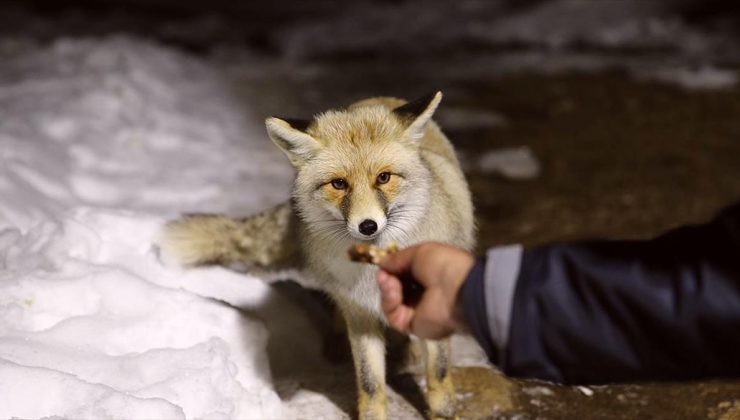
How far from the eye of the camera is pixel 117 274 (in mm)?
3443

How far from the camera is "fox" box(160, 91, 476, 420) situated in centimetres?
294

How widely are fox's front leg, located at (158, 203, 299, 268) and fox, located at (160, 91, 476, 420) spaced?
300 mm

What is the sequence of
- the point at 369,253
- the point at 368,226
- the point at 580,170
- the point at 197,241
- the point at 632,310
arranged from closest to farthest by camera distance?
the point at 632,310 → the point at 369,253 → the point at 368,226 → the point at 197,241 → the point at 580,170

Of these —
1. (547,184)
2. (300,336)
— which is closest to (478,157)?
(547,184)

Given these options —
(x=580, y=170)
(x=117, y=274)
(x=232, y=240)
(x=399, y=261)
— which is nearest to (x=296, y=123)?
(x=232, y=240)

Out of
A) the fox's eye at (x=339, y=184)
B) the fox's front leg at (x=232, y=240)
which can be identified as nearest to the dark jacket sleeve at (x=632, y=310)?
the fox's eye at (x=339, y=184)

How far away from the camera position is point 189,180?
17.9ft

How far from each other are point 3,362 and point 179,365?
61 centimetres

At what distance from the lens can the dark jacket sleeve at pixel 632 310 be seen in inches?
63.4

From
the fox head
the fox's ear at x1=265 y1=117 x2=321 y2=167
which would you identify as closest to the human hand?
the fox head

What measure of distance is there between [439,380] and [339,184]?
0.90 meters

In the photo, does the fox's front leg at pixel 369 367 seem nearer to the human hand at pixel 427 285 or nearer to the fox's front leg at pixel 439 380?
the fox's front leg at pixel 439 380

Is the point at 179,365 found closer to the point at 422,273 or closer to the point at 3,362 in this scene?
the point at 3,362

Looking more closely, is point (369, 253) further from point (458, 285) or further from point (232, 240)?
point (232, 240)
